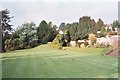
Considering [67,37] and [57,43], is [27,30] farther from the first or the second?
[67,37]

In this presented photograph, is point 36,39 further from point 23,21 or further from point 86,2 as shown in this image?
point 86,2

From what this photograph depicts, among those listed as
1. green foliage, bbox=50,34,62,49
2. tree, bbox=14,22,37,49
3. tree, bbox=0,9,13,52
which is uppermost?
tree, bbox=0,9,13,52

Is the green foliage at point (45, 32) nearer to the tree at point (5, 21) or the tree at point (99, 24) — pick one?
the tree at point (5, 21)

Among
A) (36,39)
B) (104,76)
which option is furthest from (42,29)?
(104,76)

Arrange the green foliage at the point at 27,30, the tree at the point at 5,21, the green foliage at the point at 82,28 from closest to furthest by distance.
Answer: the green foliage at the point at 82,28 < the green foliage at the point at 27,30 < the tree at the point at 5,21

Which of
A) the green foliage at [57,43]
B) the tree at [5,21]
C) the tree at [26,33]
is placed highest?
the tree at [5,21]

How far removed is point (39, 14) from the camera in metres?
15.3

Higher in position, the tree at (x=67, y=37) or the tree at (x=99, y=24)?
the tree at (x=99, y=24)

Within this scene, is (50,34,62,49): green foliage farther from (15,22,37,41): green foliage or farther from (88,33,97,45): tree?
(88,33,97,45): tree

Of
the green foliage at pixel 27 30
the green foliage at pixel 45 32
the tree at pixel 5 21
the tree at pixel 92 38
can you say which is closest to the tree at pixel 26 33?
the green foliage at pixel 27 30

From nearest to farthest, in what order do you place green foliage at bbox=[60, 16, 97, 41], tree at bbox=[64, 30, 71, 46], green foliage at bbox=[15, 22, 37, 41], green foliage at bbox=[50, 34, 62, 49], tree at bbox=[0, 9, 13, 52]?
1. green foliage at bbox=[60, 16, 97, 41]
2. tree at bbox=[64, 30, 71, 46]
3. green foliage at bbox=[50, 34, 62, 49]
4. green foliage at bbox=[15, 22, 37, 41]
5. tree at bbox=[0, 9, 13, 52]

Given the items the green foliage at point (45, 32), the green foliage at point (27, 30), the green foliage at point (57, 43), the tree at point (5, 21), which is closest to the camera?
the green foliage at point (45, 32)

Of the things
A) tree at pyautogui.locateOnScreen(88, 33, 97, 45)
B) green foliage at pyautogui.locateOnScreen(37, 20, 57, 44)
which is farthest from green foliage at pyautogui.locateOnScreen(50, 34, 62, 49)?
tree at pyautogui.locateOnScreen(88, 33, 97, 45)

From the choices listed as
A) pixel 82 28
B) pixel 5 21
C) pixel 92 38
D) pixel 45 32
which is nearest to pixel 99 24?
pixel 92 38
